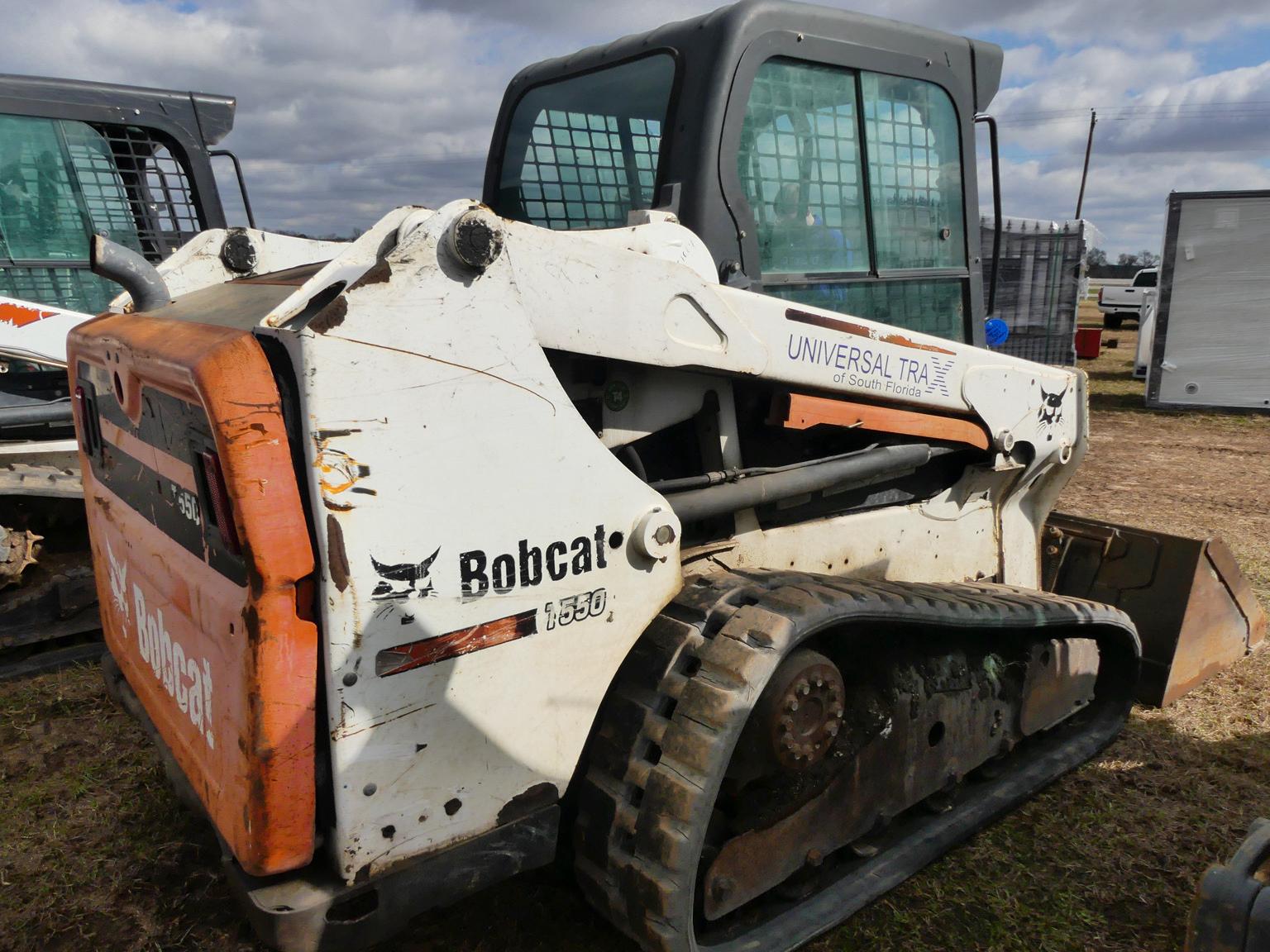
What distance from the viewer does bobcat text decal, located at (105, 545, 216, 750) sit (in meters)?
2.02

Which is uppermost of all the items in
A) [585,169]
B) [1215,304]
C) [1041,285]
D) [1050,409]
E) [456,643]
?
[585,169]

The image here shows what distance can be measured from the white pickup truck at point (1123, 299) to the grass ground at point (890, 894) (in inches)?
980

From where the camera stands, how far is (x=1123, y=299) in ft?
86.6

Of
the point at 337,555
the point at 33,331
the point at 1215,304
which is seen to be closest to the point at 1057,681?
the point at 337,555

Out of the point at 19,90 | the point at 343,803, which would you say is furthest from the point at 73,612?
the point at 343,803

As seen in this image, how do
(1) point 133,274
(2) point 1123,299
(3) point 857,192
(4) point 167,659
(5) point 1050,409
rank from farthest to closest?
(2) point 1123,299 < (5) point 1050,409 < (3) point 857,192 < (1) point 133,274 < (4) point 167,659

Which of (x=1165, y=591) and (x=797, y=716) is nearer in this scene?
(x=797, y=716)

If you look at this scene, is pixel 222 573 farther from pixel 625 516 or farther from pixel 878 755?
pixel 878 755

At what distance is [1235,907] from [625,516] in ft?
4.13

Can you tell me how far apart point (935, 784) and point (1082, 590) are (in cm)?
171

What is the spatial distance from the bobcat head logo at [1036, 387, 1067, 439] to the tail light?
8.95ft

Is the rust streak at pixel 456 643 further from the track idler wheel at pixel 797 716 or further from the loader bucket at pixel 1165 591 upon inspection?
the loader bucket at pixel 1165 591

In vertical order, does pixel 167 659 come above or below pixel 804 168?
below

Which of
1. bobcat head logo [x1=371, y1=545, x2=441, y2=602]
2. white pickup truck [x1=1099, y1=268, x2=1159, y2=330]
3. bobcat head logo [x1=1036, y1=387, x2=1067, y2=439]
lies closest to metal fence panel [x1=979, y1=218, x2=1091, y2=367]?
white pickup truck [x1=1099, y1=268, x2=1159, y2=330]
